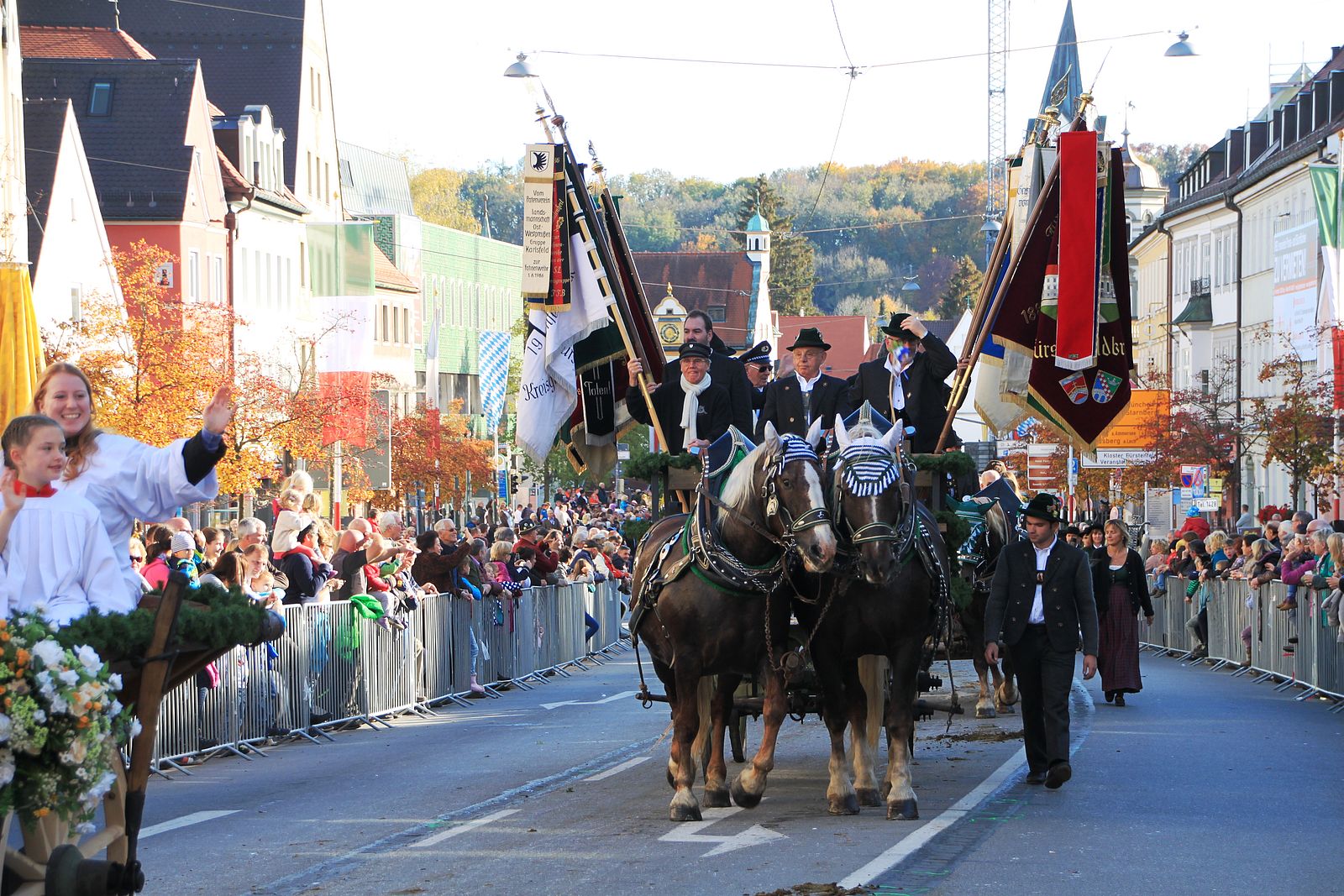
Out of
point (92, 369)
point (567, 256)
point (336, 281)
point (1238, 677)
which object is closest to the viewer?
point (567, 256)

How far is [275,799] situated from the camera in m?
13.0

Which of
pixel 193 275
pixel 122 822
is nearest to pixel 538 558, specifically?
pixel 122 822

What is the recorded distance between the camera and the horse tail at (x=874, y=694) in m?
12.0

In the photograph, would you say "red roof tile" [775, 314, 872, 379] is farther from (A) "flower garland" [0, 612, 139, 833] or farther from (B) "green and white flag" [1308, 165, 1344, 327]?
(A) "flower garland" [0, 612, 139, 833]

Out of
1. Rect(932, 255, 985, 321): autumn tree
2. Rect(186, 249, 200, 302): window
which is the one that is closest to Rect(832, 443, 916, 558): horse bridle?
Rect(186, 249, 200, 302): window

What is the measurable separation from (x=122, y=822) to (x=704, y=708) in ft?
16.6

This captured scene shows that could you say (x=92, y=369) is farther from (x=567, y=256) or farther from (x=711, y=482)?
(x=711, y=482)

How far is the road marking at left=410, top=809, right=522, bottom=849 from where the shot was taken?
1046cm

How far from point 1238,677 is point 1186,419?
23.8m

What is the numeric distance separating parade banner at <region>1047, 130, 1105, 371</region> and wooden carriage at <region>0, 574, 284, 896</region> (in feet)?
27.4

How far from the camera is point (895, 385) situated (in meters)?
14.0

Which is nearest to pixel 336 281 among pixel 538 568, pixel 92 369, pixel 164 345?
pixel 164 345

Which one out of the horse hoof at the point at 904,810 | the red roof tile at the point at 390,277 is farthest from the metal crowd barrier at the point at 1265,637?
the red roof tile at the point at 390,277

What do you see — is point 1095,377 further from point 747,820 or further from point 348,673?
point 348,673
